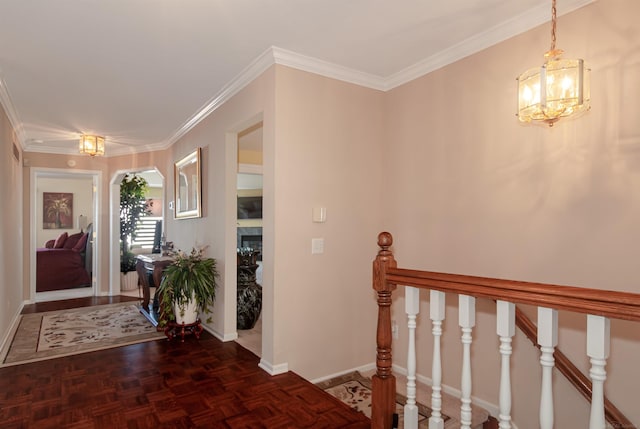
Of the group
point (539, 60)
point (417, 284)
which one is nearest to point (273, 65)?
point (539, 60)

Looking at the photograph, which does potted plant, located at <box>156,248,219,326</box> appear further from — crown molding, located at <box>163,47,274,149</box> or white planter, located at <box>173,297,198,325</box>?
crown molding, located at <box>163,47,274,149</box>

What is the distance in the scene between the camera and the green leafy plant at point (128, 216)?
6727 mm

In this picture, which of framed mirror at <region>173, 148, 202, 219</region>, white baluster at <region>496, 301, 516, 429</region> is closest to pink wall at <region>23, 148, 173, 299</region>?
framed mirror at <region>173, 148, 202, 219</region>

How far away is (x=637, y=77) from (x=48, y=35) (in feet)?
11.3

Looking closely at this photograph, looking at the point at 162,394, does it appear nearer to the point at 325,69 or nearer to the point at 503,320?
the point at 503,320

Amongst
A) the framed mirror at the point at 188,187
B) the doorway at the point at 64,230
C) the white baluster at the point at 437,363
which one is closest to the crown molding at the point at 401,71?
the framed mirror at the point at 188,187

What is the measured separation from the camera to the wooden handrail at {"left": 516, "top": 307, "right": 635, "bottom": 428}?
1978 millimetres

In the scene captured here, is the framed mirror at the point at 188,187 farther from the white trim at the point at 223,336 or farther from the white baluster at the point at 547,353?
the white baluster at the point at 547,353

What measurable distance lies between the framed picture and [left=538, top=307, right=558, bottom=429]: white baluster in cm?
996

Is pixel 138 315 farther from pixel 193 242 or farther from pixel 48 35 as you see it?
pixel 48 35

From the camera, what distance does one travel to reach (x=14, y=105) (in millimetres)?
3967

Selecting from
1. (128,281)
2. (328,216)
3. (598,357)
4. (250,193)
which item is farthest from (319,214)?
(250,193)

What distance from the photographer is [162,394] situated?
254cm

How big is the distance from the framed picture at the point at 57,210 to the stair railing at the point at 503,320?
363 inches
